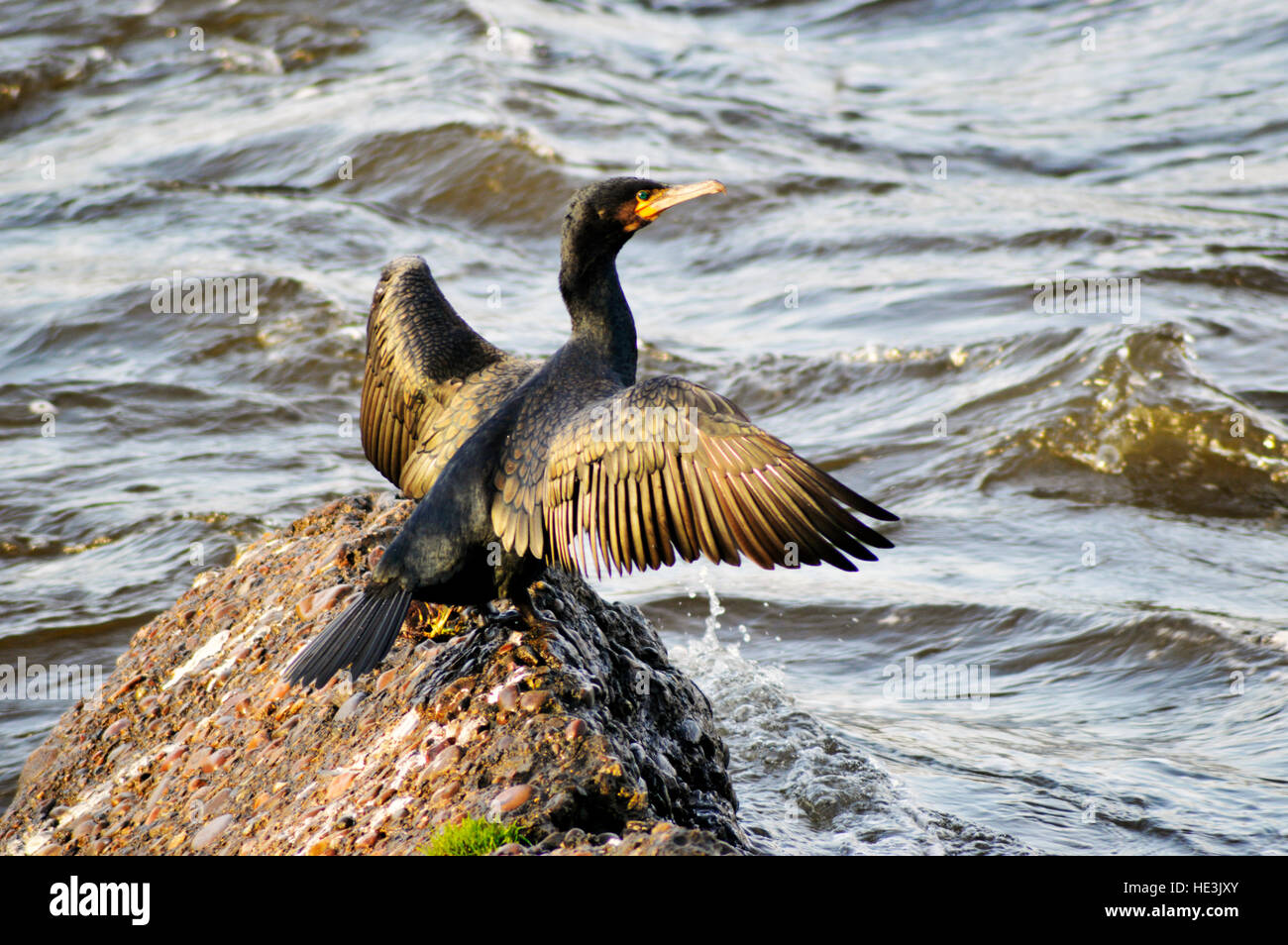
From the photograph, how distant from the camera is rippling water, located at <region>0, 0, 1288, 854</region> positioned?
212 inches

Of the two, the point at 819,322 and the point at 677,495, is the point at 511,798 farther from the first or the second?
the point at 819,322

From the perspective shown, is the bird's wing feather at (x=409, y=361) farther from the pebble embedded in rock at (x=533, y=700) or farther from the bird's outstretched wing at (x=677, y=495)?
the pebble embedded in rock at (x=533, y=700)

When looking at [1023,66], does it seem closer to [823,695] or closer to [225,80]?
[225,80]

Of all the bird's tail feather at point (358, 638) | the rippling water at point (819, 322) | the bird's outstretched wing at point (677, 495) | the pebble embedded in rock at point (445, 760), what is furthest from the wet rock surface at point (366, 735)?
the rippling water at point (819, 322)

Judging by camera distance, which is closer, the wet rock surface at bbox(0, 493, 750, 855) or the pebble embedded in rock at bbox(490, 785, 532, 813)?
the pebble embedded in rock at bbox(490, 785, 532, 813)

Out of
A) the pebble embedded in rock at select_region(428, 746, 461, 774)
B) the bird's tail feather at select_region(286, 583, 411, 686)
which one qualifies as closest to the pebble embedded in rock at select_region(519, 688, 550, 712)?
the pebble embedded in rock at select_region(428, 746, 461, 774)

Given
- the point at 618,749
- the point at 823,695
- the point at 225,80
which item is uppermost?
the point at 225,80

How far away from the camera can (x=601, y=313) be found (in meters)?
4.07

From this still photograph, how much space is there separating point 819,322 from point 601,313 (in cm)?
624

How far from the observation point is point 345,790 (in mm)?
3285

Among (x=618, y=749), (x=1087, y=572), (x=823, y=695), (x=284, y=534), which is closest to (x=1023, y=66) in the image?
(x=1087, y=572)

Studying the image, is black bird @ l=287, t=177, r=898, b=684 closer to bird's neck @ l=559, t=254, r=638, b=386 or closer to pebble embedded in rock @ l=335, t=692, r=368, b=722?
bird's neck @ l=559, t=254, r=638, b=386

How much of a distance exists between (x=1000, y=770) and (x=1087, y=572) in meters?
2.17
